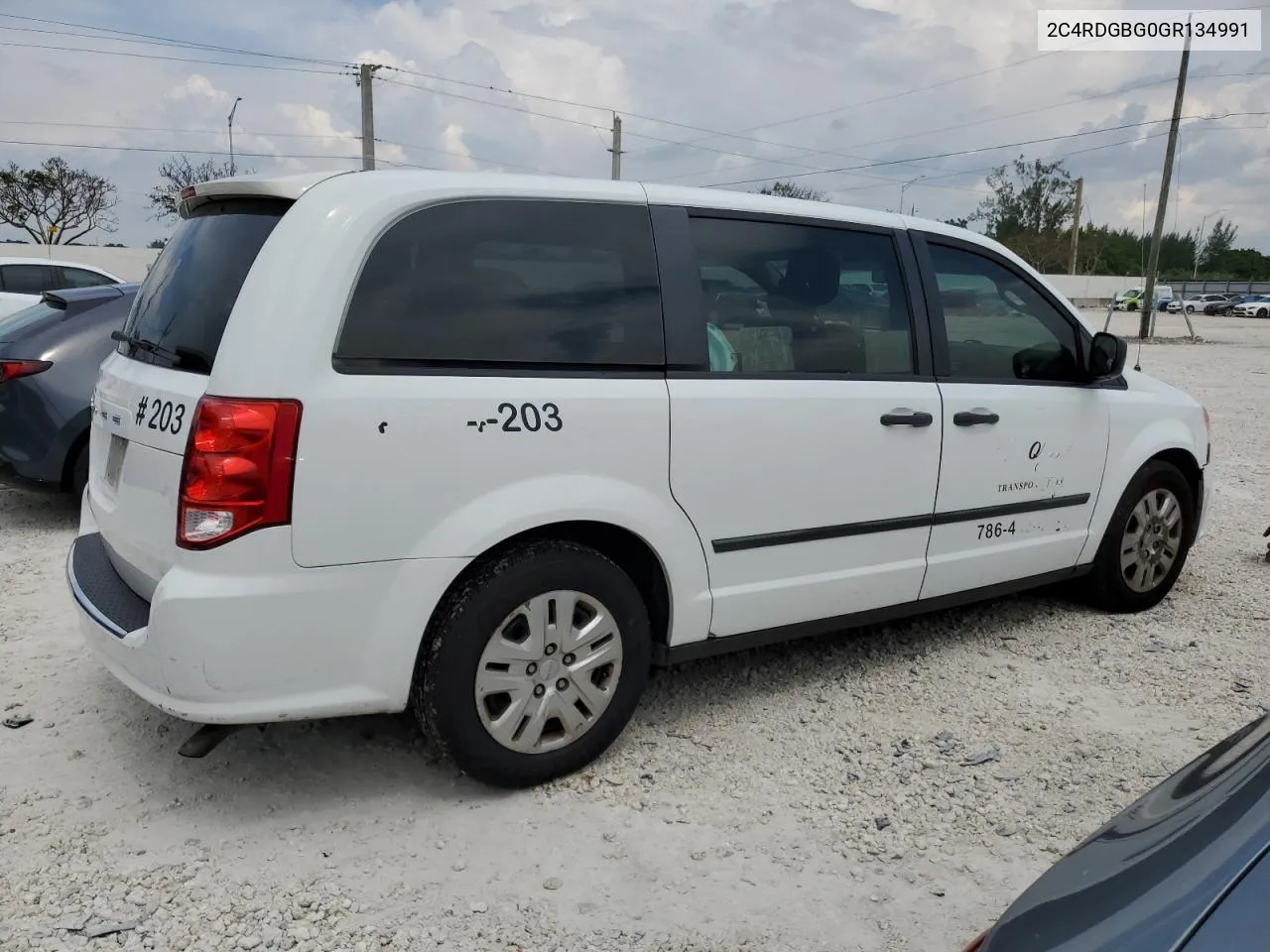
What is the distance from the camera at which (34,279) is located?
11.7m

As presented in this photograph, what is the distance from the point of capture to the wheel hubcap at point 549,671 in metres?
2.93

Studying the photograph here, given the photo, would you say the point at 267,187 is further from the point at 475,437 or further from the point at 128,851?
the point at 128,851

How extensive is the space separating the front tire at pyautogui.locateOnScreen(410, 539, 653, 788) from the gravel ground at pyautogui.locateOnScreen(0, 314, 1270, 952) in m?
0.17

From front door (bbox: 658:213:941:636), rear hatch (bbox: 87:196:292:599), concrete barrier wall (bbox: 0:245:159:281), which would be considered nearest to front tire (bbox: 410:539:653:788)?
front door (bbox: 658:213:941:636)

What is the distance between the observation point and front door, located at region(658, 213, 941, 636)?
3.24 m

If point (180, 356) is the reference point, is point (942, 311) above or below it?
above

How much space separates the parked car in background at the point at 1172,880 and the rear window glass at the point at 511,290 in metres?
1.93

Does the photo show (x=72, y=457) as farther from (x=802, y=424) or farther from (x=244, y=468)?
(x=802, y=424)

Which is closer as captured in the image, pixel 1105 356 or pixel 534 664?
pixel 534 664

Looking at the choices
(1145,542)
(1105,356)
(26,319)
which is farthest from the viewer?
(26,319)

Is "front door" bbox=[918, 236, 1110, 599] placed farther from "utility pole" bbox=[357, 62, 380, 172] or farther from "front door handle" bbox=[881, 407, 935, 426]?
"utility pole" bbox=[357, 62, 380, 172]

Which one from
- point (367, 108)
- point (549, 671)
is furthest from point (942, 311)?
point (367, 108)

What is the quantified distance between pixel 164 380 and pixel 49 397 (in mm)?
3632

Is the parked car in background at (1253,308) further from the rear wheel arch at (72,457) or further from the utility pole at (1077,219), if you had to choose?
the rear wheel arch at (72,457)
